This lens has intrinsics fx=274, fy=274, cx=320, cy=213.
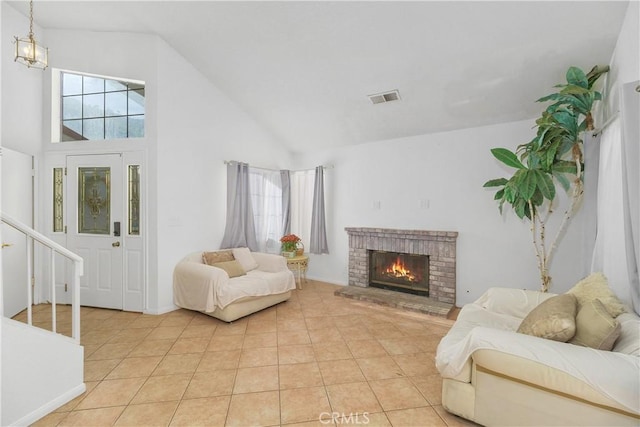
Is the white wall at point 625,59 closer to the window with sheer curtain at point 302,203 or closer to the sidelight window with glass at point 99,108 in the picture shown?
the window with sheer curtain at point 302,203

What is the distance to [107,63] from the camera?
142 inches

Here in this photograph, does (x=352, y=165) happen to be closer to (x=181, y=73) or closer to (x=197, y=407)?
(x=181, y=73)

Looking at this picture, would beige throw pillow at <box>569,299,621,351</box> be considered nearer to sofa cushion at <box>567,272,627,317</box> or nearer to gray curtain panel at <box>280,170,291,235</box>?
sofa cushion at <box>567,272,627,317</box>

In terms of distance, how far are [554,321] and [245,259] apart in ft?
11.8

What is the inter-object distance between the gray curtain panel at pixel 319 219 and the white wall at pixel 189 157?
4.51ft

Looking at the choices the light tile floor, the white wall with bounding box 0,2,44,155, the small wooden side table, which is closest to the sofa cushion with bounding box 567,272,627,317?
the light tile floor

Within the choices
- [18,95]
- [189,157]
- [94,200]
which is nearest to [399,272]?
[189,157]

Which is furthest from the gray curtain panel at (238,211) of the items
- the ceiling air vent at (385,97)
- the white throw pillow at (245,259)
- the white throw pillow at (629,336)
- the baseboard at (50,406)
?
the white throw pillow at (629,336)

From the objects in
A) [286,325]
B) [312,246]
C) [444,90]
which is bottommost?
[286,325]

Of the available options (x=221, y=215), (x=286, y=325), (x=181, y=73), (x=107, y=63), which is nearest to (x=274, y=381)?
(x=286, y=325)

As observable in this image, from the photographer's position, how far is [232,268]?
383 centimetres

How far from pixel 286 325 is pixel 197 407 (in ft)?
4.75

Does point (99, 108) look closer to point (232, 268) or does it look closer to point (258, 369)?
point (232, 268)

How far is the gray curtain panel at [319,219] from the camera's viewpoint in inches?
201
